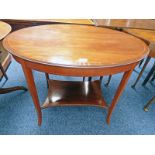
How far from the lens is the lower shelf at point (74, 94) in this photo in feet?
4.69

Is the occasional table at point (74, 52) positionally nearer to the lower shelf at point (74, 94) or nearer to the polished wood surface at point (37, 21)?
the lower shelf at point (74, 94)

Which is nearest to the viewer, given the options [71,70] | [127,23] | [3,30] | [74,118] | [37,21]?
[71,70]

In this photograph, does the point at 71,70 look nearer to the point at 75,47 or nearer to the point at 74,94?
the point at 75,47

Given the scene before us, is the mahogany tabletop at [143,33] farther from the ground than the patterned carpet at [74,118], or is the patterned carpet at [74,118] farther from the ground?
the mahogany tabletop at [143,33]

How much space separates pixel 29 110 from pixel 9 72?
765mm

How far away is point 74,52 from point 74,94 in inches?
25.4

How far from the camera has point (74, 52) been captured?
97 cm

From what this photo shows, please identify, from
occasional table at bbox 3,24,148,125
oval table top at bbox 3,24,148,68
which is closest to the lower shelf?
occasional table at bbox 3,24,148,125

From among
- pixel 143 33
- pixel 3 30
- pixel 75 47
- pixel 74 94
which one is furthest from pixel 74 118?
pixel 143 33

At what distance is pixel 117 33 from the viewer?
1.33m

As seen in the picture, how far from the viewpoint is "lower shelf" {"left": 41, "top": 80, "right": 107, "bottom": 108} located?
1.43 meters

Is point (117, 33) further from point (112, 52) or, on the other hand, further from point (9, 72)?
point (9, 72)

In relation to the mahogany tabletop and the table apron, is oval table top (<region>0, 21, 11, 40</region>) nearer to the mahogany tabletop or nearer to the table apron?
the table apron

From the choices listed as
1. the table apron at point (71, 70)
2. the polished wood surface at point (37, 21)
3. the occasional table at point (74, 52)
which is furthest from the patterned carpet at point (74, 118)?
the polished wood surface at point (37, 21)
